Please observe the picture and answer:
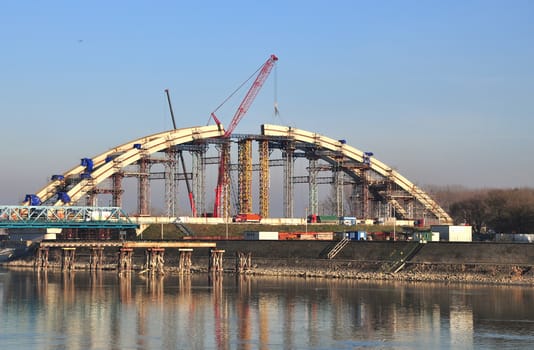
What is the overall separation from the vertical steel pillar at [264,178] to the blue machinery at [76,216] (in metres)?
32.4

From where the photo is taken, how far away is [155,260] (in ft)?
468

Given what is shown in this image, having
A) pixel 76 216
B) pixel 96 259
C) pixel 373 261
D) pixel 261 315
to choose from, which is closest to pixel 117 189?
pixel 76 216

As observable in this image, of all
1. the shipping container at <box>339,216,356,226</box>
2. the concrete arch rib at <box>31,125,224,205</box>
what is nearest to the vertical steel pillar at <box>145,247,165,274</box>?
the concrete arch rib at <box>31,125,224,205</box>

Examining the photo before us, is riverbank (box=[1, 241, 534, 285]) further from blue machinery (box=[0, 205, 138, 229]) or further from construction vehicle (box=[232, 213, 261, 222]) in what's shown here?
construction vehicle (box=[232, 213, 261, 222])

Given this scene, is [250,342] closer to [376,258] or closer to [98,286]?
[98,286]

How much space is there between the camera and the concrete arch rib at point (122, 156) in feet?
596

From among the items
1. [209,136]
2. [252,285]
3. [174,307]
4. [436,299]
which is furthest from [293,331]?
[209,136]

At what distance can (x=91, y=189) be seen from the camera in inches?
7156

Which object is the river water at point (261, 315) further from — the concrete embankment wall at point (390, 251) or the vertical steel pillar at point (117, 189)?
the vertical steel pillar at point (117, 189)

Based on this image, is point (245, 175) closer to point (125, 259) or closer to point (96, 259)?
point (96, 259)

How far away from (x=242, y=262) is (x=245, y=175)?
169 feet

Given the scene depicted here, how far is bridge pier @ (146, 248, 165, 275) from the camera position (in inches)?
5566

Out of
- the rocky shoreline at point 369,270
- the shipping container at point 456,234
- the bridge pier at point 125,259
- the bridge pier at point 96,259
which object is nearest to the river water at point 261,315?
the rocky shoreline at point 369,270

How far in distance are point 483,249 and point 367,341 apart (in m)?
56.7
